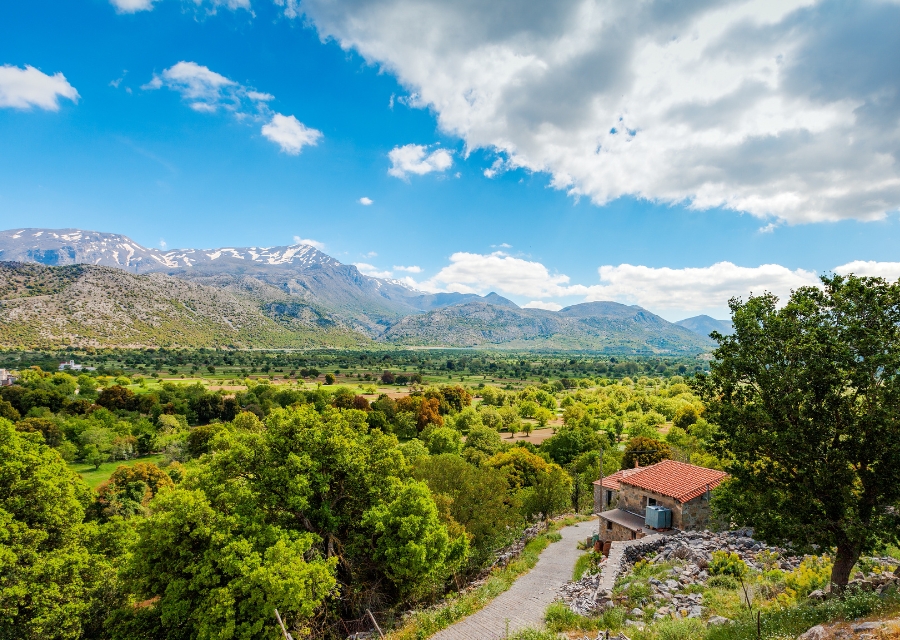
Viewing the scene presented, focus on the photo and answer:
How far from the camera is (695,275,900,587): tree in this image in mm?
11039

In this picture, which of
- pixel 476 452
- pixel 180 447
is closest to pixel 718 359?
pixel 476 452

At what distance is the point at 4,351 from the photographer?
137000 mm

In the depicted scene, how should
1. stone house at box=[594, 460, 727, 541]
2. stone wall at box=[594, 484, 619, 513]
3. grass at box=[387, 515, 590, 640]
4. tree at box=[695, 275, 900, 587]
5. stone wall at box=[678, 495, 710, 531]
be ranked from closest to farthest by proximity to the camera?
tree at box=[695, 275, 900, 587] < grass at box=[387, 515, 590, 640] < stone wall at box=[678, 495, 710, 531] < stone house at box=[594, 460, 727, 541] < stone wall at box=[594, 484, 619, 513]

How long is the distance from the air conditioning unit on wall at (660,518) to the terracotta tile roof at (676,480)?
105 centimetres

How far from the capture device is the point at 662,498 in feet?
91.1

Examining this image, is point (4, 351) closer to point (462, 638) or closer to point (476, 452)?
point (476, 452)

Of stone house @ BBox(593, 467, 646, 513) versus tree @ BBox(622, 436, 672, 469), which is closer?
stone house @ BBox(593, 467, 646, 513)

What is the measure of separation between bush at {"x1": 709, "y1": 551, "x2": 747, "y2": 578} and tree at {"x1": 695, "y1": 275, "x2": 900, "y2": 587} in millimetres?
4883

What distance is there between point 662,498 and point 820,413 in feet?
61.5

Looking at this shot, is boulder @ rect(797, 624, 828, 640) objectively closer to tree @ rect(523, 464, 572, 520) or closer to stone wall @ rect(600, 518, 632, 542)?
stone wall @ rect(600, 518, 632, 542)

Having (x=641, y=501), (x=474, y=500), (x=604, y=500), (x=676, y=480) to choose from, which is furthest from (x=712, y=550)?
(x=604, y=500)

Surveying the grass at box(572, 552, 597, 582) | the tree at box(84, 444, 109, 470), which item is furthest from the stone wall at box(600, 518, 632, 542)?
the tree at box(84, 444, 109, 470)

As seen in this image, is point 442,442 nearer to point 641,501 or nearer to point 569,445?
point 569,445

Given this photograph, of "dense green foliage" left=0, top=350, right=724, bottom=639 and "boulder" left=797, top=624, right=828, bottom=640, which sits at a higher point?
"boulder" left=797, top=624, right=828, bottom=640
